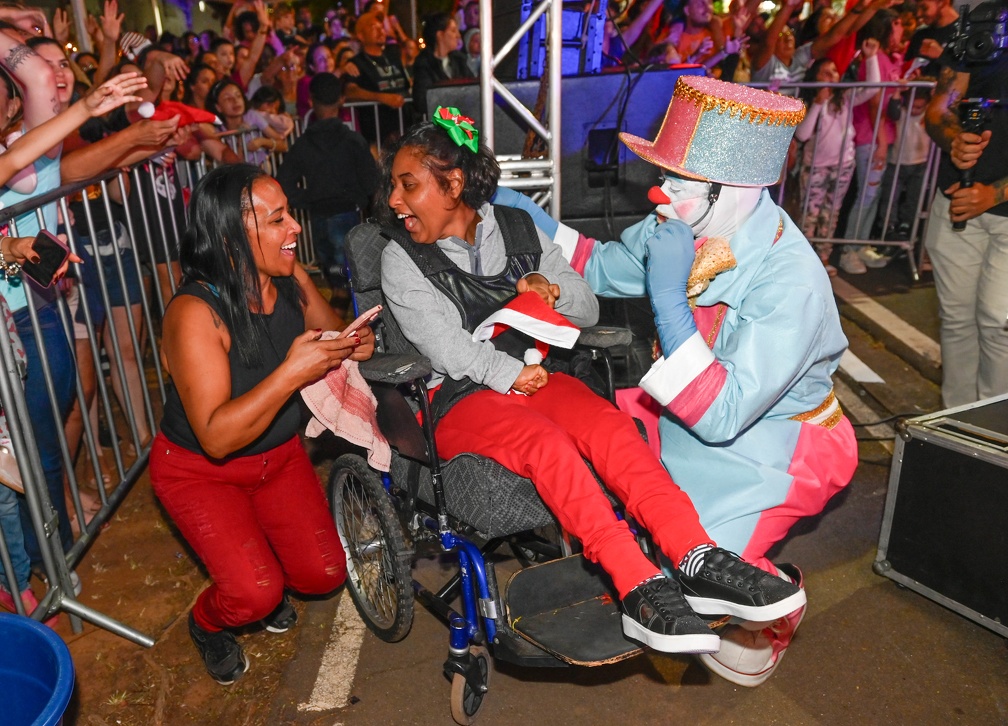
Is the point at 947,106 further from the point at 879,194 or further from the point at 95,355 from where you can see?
the point at 95,355

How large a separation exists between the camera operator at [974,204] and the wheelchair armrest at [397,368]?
2.82 meters

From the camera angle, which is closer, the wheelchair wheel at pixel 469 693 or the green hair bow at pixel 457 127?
the wheelchair wheel at pixel 469 693

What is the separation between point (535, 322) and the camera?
2533 mm

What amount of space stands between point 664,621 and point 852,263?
5979 millimetres

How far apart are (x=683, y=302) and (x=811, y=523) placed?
1645mm

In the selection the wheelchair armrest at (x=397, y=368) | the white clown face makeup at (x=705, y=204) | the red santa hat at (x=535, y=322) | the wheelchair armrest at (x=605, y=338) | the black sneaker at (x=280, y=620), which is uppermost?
the white clown face makeup at (x=705, y=204)

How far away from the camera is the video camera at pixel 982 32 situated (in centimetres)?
341

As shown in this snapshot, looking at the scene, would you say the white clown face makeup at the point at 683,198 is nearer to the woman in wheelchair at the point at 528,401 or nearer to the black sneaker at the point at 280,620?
the woman in wheelchair at the point at 528,401

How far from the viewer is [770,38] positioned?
7277 millimetres

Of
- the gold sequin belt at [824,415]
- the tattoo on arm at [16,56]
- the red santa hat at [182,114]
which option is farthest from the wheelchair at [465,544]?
the tattoo on arm at [16,56]

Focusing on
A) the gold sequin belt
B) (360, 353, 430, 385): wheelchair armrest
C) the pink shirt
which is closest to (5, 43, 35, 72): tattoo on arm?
(360, 353, 430, 385): wheelchair armrest

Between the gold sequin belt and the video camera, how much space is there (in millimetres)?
2054

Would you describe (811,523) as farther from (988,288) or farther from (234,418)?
(234,418)

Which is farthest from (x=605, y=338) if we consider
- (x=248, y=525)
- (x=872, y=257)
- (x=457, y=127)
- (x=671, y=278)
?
(x=872, y=257)
